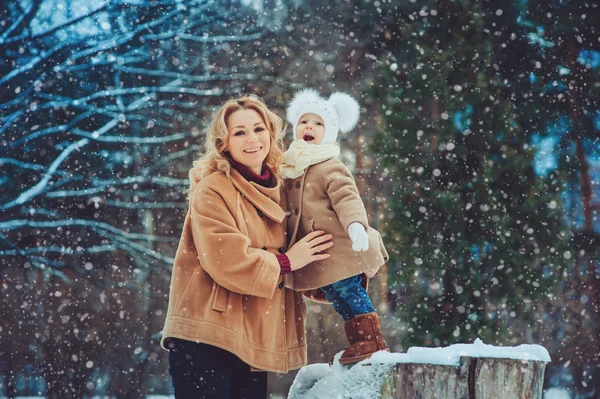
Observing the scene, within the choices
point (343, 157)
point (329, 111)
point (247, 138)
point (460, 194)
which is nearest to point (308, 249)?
point (247, 138)

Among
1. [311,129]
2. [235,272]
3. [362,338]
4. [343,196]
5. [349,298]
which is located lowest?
[362,338]

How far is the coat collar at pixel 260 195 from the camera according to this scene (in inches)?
130

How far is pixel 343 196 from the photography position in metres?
3.40

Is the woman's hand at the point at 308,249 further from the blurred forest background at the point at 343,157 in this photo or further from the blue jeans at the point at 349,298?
the blurred forest background at the point at 343,157

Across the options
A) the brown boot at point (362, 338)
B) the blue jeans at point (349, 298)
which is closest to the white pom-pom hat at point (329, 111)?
the blue jeans at point (349, 298)

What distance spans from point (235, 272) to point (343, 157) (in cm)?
755

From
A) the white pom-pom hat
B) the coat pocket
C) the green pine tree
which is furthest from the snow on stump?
the green pine tree

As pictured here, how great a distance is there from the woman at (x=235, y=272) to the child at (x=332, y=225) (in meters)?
0.10

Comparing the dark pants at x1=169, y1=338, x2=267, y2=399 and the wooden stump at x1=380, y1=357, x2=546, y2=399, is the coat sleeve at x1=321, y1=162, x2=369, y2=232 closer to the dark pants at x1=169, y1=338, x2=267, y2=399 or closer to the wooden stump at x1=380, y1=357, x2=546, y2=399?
the wooden stump at x1=380, y1=357, x2=546, y2=399

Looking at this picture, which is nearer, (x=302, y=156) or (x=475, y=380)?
(x=475, y=380)

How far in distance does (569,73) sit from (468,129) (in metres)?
2.25

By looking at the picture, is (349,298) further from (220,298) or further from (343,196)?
(220,298)

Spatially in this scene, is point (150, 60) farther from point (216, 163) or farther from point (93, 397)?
point (216, 163)

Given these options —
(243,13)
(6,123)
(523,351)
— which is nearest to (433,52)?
(243,13)
